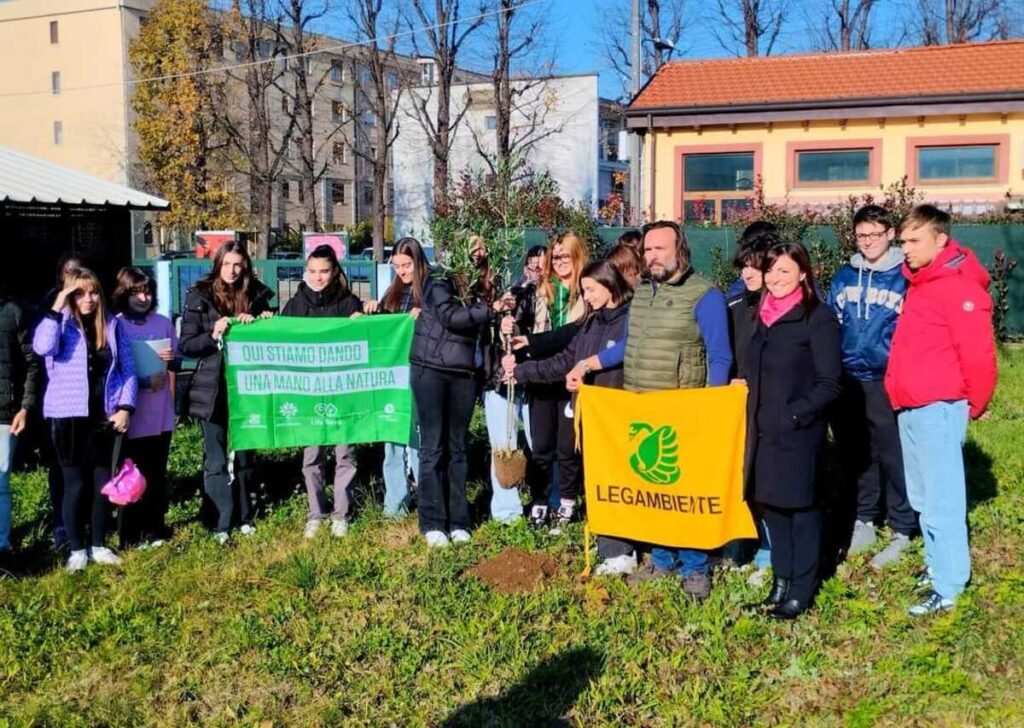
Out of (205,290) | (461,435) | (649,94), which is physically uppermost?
(649,94)

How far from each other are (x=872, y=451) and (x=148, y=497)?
15.9 feet

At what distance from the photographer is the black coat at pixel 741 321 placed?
5992 millimetres

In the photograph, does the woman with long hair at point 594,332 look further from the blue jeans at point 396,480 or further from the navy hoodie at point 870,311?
the navy hoodie at point 870,311

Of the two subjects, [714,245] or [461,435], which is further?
[714,245]

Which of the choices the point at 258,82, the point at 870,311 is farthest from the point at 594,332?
the point at 258,82

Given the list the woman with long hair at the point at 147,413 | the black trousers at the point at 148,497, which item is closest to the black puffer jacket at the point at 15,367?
the woman with long hair at the point at 147,413

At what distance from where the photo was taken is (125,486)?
261 inches

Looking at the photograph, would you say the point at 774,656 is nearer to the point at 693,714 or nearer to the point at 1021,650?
the point at 693,714

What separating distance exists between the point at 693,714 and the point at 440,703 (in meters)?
1.15

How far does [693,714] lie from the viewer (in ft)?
15.2

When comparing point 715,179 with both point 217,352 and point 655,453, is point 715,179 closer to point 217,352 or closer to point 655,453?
point 217,352

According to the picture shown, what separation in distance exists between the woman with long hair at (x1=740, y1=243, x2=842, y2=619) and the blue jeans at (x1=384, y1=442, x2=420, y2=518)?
2.90m

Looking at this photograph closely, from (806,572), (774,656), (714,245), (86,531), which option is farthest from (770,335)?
(714,245)

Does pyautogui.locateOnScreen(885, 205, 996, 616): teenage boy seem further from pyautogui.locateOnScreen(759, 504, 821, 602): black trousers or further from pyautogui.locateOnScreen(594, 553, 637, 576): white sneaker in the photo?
pyautogui.locateOnScreen(594, 553, 637, 576): white sneaker
